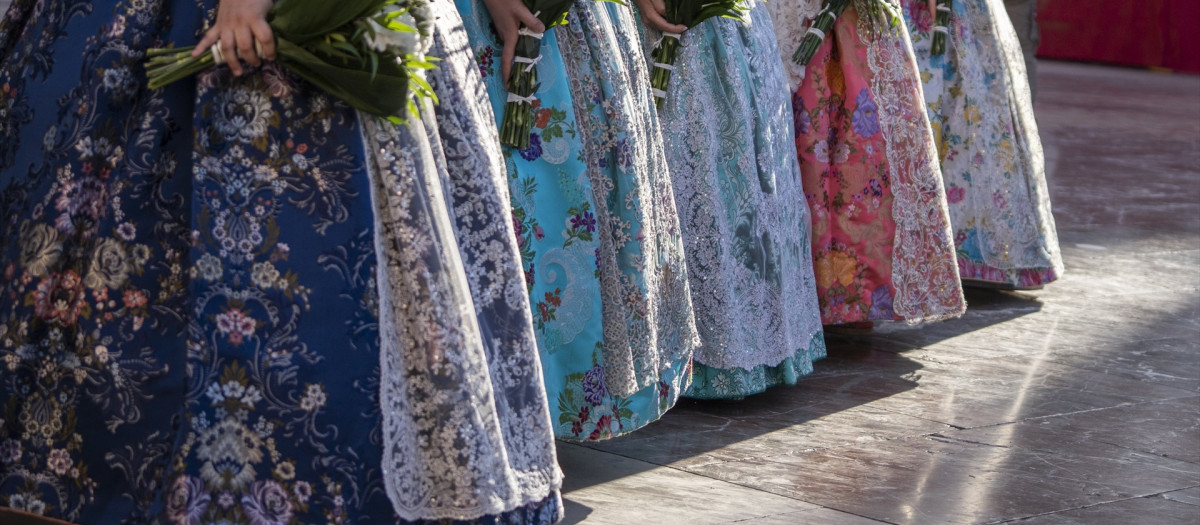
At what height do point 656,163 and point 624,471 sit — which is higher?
point 656,163

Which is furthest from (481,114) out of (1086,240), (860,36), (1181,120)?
(1181,120)

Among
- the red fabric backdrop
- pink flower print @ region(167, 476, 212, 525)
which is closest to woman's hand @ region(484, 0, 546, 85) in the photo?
pink flower print @ region(167, 476, 212, 525)

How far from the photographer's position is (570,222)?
8.20ft

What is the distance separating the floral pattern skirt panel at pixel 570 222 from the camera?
96.3 inches

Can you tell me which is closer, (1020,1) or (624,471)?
(624,471)

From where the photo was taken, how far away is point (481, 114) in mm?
2100

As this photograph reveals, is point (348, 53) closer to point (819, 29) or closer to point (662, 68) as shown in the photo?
point (662, 68)

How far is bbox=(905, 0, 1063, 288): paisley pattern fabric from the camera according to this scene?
439 centimetres

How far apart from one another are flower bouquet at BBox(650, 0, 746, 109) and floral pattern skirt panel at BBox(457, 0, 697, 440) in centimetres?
51

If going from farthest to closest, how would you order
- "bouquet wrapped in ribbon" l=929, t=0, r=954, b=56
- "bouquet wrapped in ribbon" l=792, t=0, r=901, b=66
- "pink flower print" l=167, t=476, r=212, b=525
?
"bouquet wrapped in ribbon" l=929, t=0, r=954, b=56 < "bouquet wrapped in ribbon" l=792, t=0, r=901, b=66 < "pink flower print" l=167, t=476, r=212, b=525

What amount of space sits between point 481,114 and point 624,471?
88 centimetres

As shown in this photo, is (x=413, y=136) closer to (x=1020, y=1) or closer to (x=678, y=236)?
(x=678, y=236)
